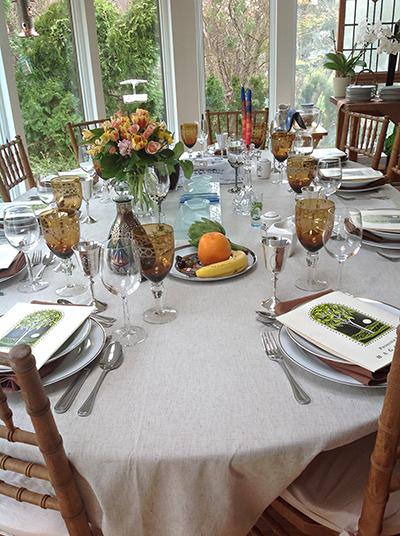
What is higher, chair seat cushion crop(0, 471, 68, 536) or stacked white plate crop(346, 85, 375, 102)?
stacked white plate crop(346, 85, 375, 102)

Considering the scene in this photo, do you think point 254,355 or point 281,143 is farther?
point 281,143

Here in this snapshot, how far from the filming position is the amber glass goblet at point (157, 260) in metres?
1.07

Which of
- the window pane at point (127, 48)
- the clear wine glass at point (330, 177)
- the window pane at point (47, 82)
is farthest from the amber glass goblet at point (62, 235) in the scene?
the window pane at point (127, 48)

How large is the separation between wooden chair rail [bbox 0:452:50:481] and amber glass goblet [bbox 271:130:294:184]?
1.61 m

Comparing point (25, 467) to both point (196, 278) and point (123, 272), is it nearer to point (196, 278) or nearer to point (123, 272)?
point (123, 272)

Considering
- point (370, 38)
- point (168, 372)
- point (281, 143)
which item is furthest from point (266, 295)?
point (370, 38)

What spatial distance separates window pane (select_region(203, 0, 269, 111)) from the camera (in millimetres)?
4191

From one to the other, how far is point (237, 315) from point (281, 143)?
1.18 metres

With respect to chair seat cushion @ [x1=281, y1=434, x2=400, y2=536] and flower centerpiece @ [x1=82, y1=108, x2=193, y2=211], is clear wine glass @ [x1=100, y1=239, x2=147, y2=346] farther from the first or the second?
flower centerpiece @ [x1=82, y1=108, x2=193, y2=211]

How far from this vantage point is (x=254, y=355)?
946mm

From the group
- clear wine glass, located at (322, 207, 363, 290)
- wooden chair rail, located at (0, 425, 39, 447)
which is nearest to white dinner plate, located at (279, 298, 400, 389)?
clear wine glass, located at (322, 207, 363, 290)

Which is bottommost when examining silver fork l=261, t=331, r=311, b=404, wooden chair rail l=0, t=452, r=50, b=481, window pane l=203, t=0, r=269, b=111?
wooden chair rail l=0, t=452, r=50, b=481

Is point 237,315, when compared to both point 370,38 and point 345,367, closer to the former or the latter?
point 345,367

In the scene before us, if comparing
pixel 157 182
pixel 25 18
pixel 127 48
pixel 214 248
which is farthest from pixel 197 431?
pixel 127 48
